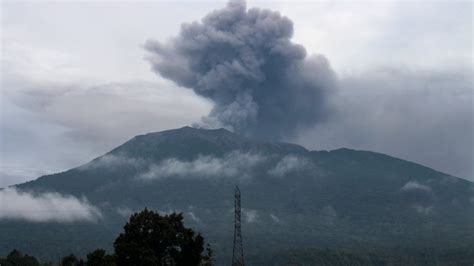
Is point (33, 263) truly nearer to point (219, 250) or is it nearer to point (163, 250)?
point (163, 250)

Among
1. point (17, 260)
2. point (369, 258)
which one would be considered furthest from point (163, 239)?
point (369, 258)

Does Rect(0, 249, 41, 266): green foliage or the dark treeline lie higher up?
the dark treeline

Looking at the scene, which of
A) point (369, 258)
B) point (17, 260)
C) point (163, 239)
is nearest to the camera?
point (163, 239)

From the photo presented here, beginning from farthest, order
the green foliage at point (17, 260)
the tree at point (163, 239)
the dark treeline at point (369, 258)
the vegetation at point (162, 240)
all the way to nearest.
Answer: the dark treeline at point (369, 258) → the green foliage at point (17, 260) → the tree at point (163, 239) → the vegetation at point (162, 240)

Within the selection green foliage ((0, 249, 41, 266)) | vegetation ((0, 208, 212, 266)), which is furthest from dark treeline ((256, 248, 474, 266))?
vegetation ((0, 208, 212, 266))

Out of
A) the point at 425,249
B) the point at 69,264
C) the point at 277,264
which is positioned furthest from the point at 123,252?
the point at 425,249

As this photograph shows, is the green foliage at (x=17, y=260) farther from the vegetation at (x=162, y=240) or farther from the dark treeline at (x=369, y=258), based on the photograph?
the dark treeline at (x=369, y=258)

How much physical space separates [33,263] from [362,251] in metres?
97.8

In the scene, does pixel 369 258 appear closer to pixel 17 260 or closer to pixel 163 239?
pixel 17 260

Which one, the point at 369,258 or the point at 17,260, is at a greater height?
the point at 369,258

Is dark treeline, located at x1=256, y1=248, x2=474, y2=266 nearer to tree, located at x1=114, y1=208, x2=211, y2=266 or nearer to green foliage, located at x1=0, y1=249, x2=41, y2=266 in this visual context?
green foliage, located at x1=0, y1=249, x2=41, y2=266

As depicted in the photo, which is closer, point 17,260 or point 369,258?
point 17,260

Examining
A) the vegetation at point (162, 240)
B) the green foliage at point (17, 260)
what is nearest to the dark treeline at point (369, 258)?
the green foliage at point (17, 260)

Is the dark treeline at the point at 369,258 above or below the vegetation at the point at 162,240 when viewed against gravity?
above
